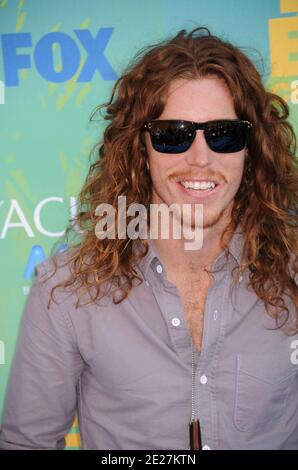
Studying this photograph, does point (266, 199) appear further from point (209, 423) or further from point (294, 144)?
point (209, 423)

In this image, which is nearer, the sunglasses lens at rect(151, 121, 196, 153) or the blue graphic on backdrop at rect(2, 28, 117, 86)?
the sunglasses lens at rect(151, 121, 196, 153)

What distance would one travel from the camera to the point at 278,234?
5.46ft

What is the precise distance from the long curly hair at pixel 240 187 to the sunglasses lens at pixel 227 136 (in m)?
0.09

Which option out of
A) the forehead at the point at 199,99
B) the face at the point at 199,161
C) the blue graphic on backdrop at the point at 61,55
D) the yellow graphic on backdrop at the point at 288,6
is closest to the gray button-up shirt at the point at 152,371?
the face at the point at 199,161

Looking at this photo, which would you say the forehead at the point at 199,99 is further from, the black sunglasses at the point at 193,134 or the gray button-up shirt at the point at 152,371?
the gray button-up shirt at the point at 152,371

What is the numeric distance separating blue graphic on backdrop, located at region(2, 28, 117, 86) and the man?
16 centimetres

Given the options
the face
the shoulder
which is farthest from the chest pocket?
the shoulder

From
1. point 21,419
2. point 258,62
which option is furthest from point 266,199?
point 21,419

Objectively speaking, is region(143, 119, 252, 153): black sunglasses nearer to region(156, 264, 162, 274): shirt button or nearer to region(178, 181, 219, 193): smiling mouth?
region(178, 181, 219, 193): smiling mouth

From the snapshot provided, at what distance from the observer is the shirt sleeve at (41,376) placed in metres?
1.50

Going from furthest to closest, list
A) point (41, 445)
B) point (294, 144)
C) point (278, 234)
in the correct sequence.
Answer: point (294, 144) → point (278, 234) → point (41, 445)

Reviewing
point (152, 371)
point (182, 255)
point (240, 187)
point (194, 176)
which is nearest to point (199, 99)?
point (194, 176)

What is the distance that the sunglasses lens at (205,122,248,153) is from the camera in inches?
57.6
